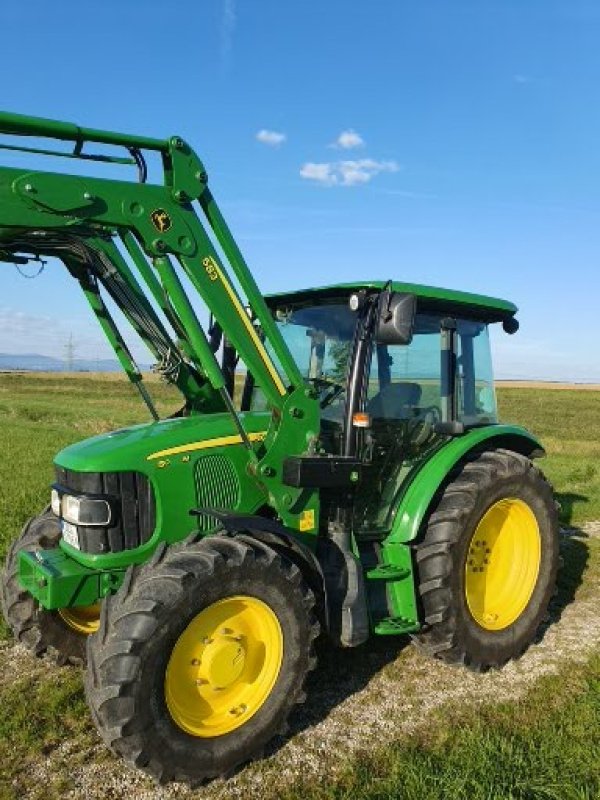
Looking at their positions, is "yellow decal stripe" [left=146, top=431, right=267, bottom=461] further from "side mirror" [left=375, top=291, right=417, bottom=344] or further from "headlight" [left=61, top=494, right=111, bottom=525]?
"side mirror" [left=375, top=291, right=417, bottom=344]

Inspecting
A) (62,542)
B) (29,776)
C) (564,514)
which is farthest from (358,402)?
(564,514)

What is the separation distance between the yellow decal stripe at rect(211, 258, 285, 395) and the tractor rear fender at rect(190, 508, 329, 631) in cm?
77

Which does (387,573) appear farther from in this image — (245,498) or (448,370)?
(448,370)

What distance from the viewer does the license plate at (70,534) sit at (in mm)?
3895

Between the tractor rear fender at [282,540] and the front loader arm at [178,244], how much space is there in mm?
275

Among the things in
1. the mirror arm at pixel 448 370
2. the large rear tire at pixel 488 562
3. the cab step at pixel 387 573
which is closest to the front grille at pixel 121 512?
the cab step at pixel 387 573

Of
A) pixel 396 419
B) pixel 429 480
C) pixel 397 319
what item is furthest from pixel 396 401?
pixel 397 319

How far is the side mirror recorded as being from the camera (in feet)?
12.8

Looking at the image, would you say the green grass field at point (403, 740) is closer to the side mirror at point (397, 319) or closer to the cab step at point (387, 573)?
the cab step at point (387, 573)

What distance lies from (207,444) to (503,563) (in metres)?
2.46

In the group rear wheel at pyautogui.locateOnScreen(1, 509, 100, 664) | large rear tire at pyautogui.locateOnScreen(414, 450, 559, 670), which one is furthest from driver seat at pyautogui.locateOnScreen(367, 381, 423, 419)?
rear wheel at pyautogui.locateOnScreen(1, 509, 100, 664)

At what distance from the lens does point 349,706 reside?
417 cm

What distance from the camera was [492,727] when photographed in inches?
154

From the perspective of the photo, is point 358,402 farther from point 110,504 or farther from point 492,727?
point 492,727
